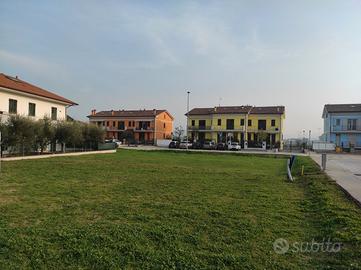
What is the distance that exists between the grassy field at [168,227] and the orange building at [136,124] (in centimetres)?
5837

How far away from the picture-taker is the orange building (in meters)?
68.4

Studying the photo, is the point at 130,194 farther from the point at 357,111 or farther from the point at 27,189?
the point at 357,111

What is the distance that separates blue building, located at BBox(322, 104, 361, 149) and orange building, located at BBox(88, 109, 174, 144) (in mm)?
34727

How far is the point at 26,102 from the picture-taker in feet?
89.5

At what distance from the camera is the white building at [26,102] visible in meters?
24.8

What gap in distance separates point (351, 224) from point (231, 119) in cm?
5749

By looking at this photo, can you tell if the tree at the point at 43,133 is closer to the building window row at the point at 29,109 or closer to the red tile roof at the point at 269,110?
the building window row at the point at 29,109

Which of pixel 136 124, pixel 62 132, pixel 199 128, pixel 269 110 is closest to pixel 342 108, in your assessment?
pixel 269 110

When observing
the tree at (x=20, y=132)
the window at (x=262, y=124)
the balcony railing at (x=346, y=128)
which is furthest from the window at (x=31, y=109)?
the balcony railing at (x=346, y=128)

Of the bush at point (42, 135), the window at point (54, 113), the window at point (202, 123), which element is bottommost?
the bush at point (42, 135)

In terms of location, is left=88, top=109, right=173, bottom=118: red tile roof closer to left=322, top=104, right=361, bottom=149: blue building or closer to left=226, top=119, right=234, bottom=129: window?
left=226, top=119, right=234, bottom=129: window

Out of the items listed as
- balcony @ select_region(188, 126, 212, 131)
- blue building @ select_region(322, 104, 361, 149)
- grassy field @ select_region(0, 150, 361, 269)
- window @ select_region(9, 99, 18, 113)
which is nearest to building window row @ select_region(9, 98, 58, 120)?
window @ select_region(9, 99, 18, 113)

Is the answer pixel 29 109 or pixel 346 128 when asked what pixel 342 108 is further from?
pixel 29 109

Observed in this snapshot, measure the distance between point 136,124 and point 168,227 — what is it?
215ft
